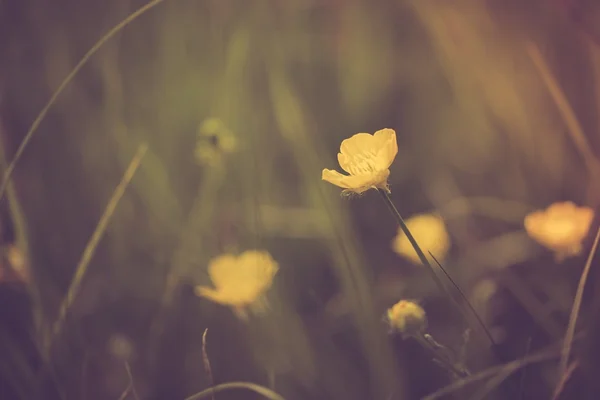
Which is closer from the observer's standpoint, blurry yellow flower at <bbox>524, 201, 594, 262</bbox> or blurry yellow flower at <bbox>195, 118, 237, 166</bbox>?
blurry yellow flower at <bbox>524, 201, 594, 262</bbox>

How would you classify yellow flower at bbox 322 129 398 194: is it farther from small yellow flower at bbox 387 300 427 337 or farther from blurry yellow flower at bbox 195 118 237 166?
blurry yellow flower at bbox 195 118 237 166

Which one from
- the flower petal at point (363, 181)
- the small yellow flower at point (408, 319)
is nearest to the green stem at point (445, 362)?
the small yellow flower at point (408, 319)

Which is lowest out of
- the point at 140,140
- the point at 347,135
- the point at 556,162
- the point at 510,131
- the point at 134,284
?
the point at 556,162

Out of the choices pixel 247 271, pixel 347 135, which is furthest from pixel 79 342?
pixel 347 135

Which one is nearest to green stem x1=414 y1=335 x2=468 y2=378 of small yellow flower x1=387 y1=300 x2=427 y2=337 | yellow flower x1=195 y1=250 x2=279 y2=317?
small yellow flower x1=387 y1=300 x2=427 y2=337

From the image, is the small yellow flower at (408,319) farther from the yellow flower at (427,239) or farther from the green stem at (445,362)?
the yellow flower at (427,239)

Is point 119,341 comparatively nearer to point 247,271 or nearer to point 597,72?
point 247,271
